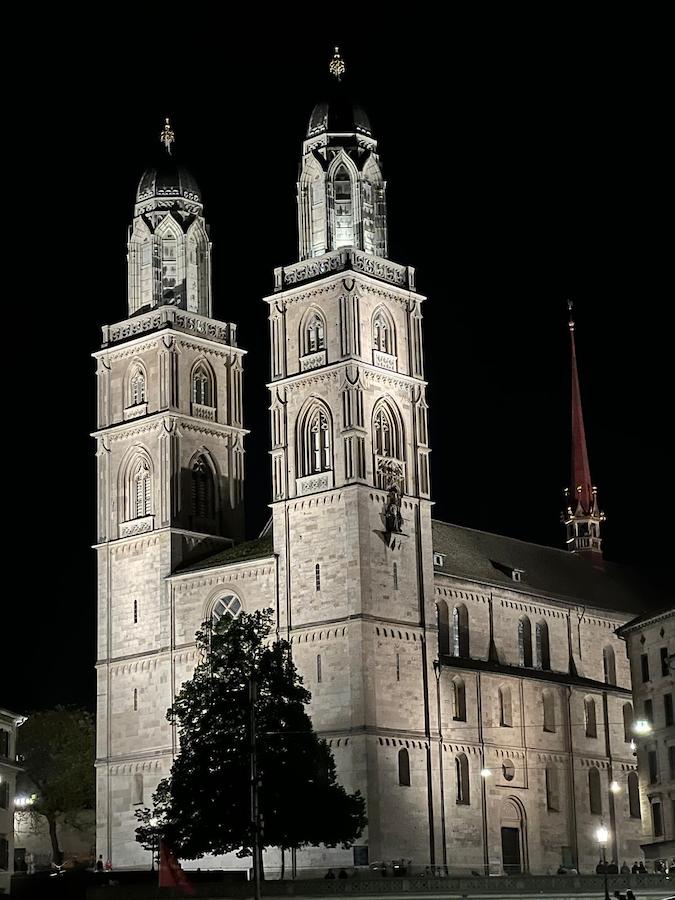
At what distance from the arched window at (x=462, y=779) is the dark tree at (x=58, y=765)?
31328 mm

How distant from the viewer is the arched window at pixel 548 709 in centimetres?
10225

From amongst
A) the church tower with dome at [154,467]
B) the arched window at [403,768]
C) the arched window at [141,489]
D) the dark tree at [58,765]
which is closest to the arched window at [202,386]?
the church tower with dome at [154,467]

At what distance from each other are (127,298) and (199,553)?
1541cm

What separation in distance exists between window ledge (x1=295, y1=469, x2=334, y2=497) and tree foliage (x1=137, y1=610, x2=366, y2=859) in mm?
10998

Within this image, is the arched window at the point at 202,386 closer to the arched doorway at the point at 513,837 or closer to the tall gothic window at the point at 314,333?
the tall gothic window at the point at 314,333

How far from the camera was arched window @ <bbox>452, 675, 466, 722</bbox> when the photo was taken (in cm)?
9519

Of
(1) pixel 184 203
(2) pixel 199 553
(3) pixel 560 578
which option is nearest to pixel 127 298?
(1) pixel 184 203

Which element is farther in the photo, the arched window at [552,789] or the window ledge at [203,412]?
the window ledge at [203,412]

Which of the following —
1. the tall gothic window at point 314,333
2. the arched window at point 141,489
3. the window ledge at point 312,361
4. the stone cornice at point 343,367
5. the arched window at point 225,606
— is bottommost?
the arched window at point 225,606

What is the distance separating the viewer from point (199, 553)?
99875mm

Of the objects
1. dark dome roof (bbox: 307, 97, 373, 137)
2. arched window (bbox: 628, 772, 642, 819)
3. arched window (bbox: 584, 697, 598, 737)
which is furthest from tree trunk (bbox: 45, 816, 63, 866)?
dark dome roof (bbox: 307, 97, 373, 137)

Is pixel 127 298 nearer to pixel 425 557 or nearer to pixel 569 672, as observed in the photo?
pixel 425 557

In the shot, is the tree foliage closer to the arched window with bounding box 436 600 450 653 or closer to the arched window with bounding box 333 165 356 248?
the arched window with bounding box 436 600 450 653

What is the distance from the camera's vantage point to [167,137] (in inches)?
4259
